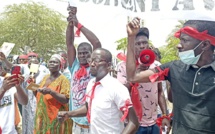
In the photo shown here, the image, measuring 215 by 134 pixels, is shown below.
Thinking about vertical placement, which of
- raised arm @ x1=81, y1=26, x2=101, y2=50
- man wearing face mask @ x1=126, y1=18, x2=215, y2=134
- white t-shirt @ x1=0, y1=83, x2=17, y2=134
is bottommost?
white t-shirt @ x1=0, y1=83, x2=17, y2=134

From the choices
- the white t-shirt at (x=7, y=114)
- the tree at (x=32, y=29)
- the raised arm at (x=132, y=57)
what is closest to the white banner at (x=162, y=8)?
the raised arm at (x=132, y=57)

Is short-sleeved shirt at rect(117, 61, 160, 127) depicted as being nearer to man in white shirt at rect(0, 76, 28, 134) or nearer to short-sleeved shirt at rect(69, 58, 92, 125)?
short-sleeved shirt at rect(69, 58, 92, 125)

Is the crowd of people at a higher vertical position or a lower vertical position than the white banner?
lower

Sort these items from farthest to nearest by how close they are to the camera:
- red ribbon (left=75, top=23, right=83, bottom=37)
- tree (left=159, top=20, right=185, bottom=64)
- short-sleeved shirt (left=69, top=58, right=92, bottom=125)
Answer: tree (left=159, top=20, right=185, bottom=64) < red ribbon (left=75, top=23, right=83, bottom=37) < short-sleeved shirt (left=69, top=58, right=92, bottom=125)

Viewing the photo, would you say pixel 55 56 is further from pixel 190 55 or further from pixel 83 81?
pixel 190 55

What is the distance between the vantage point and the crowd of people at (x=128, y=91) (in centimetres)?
269

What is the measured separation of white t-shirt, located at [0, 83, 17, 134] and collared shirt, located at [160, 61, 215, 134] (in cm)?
236

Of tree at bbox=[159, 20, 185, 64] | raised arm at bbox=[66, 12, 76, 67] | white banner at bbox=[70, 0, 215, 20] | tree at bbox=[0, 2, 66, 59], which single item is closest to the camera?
white banner at bbox=[70, 0, 215, 20]

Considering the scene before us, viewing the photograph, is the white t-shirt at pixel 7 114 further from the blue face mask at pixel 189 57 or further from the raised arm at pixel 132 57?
the blue face mask at pixel 189 57

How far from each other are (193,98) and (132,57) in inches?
24.1

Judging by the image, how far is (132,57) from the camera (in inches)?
114

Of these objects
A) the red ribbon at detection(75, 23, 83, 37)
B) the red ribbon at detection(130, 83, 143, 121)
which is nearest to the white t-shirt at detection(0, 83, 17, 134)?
the red ribbon at detection(75, 23, 83, 37)

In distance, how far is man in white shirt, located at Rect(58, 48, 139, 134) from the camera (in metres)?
3.05

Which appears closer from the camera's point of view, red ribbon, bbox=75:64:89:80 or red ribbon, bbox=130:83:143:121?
red ribbon, bbox=130:83:143:121
